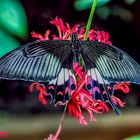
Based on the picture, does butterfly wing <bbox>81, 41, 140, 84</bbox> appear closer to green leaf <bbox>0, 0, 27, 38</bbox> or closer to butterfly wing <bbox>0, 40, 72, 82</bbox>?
butterfly wing <bbox>0, 40, 72, 82</bbox>

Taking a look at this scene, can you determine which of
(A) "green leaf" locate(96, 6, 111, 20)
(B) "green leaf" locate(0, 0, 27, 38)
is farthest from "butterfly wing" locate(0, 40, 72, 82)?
(A) "green leaf" locate(96, 6, 111, 20)

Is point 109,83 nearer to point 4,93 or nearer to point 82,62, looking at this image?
point 82,62

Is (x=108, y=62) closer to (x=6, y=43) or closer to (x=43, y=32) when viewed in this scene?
(x=43, y=32)

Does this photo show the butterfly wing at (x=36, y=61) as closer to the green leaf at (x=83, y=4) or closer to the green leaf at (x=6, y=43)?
the green leaf at (x=6, y=43)

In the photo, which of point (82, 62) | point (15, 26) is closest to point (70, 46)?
point (82, 62)

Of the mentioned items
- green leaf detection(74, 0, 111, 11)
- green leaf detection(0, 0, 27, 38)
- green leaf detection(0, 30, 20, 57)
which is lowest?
green leaf detection(0, 30, 20, 57)
